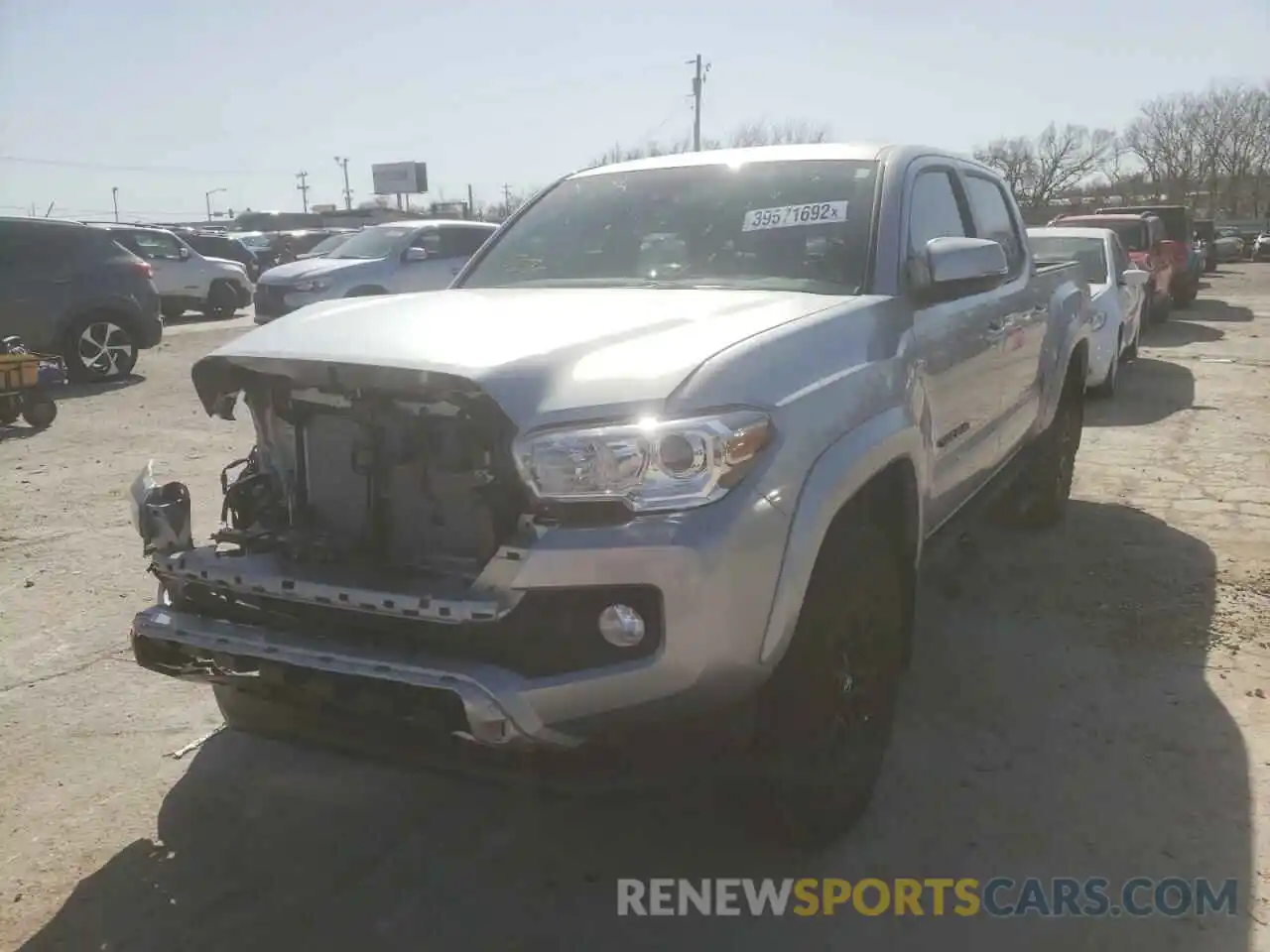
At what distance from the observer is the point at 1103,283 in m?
9.78

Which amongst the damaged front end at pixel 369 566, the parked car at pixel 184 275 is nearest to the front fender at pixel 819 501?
the damaged front end at pixel 369 566

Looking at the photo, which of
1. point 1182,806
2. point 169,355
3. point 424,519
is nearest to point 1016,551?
point 1182,806

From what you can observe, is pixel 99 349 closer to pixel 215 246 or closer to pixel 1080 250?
pixel 1080 250

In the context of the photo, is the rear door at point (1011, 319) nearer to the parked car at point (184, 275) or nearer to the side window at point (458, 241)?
the side window at point (458, 241)

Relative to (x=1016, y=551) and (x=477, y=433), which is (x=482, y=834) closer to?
(x=477, y=433)

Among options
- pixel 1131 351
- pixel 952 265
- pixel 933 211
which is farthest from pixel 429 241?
pixel 952 265

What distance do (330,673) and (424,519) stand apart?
0.41 m

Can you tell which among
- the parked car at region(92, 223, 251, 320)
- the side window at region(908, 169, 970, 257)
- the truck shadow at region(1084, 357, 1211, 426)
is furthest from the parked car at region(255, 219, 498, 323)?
the side window at region(908, 169, 970, 257)

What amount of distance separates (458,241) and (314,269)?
6.67 feet

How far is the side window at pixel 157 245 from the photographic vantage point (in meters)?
19.1

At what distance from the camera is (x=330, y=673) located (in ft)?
7.49

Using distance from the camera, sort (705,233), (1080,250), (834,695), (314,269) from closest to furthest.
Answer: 1. (834,695)
2. (705,233)
3. (1080,250)
4. (314,269)

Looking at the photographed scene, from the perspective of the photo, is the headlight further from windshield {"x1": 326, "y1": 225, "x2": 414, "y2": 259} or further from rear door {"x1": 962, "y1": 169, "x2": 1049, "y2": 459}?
windshield {"x1": 326, "y1": 225, "x2": 414, "y2": 259}

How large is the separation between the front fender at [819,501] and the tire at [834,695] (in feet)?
0.40
